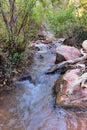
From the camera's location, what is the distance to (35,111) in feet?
17.8

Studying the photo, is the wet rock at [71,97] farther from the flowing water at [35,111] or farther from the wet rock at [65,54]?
the wet rock at [65,54]

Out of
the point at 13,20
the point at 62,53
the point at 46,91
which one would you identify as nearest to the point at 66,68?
the point at 62,53

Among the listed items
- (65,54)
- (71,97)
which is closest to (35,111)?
(71,97)

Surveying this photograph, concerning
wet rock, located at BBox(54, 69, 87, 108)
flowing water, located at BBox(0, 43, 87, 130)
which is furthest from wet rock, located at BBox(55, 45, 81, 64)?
wet rock, located at BBox(54, 69, 87, 108)

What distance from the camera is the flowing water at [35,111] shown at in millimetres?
4762

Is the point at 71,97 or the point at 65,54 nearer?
the point at 71,97

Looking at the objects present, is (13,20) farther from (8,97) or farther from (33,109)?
(33,109)

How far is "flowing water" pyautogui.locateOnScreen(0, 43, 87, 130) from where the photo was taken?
4762 millimetres

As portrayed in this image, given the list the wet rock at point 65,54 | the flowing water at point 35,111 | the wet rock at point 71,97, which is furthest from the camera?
the wet rock at point 65,54

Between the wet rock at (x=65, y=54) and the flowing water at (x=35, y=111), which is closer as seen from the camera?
the flowing water at (x=35, y=111)

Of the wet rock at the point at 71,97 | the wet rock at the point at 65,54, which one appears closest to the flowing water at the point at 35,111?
the wet rock at the point at 71,97

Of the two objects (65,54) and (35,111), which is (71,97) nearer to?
(35,111)

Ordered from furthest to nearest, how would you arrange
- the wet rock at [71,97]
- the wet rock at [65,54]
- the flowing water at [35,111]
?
1. the wet rock at [65,54]
2. the wet rock at [71,97]
3. the flowing water at [35,111]

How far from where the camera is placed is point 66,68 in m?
8.08
